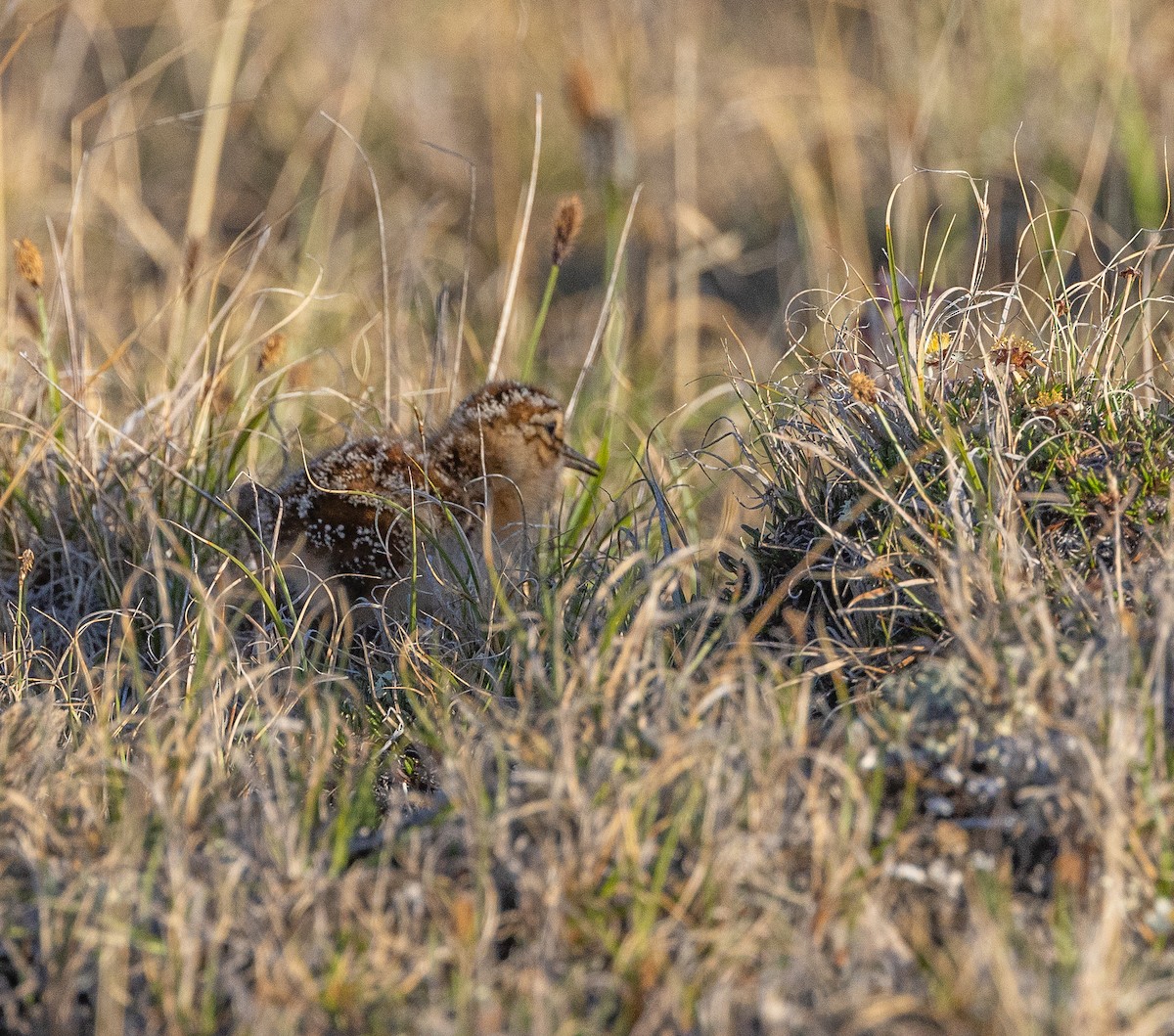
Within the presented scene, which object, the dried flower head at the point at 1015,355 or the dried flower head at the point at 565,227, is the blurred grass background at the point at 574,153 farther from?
the dried flower head at the point at 1015,355

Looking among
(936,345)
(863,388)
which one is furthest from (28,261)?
(936,345)

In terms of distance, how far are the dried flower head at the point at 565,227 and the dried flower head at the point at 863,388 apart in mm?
1310

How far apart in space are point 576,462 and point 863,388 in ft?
4.75

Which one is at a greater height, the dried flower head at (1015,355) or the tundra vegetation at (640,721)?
the dried flower head at (1015,355)

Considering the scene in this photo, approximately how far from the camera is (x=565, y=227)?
4.03 metres

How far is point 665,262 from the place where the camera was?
25.8 feet

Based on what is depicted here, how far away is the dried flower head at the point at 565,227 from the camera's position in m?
4.03

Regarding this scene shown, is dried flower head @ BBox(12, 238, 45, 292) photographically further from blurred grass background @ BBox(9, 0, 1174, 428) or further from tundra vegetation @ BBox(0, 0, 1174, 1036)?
blurred grass background @ BBox(9, 0, 1174, 428)

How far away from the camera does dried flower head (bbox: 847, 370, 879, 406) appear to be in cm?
294

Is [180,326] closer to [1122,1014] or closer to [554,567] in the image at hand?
[554,567]

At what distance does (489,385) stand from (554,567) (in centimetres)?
82

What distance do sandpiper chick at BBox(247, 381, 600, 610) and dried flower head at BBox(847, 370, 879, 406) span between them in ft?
3.11

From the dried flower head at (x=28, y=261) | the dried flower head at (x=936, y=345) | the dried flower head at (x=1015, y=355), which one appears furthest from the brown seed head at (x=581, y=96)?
the dried flower head at (x=1015, y=355)

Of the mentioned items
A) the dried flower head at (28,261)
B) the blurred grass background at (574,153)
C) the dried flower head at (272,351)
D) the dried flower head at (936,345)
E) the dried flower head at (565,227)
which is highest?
the dried flower head at (28,261)
